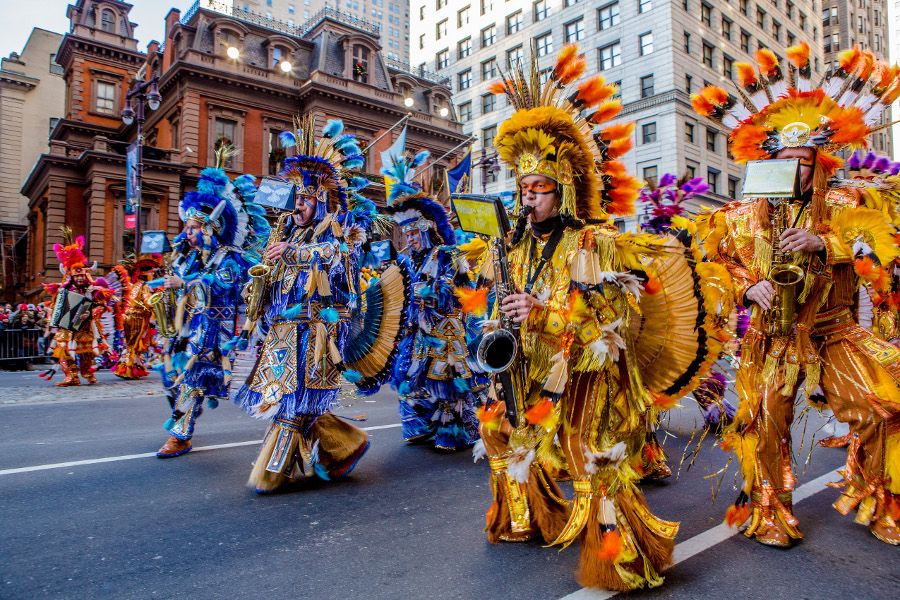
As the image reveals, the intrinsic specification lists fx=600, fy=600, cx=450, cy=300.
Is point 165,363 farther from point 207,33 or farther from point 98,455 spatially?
point 207,33

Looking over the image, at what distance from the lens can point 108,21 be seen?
1473 inches

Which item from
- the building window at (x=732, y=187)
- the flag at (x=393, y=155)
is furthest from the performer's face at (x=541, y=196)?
the building window at (x=732, y=187)

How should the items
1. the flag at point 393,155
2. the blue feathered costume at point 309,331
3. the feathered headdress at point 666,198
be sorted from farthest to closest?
the flag at point 393,155 → the feathered headdress at point 666,198 → the blue feathered costume at point 309,331

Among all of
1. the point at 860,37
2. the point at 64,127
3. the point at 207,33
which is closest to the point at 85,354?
the point at 207,33

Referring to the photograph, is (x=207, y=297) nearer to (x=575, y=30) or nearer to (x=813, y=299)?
(x=813, y=299)

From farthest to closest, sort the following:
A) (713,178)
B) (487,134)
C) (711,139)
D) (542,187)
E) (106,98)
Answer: (487,134) → (713,178) → (106,98) → (711,139) → (542,187)

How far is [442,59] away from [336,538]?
52.9m

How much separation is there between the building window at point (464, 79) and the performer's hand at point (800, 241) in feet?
155

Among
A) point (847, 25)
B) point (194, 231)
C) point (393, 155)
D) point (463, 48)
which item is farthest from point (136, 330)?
point (847, 25)

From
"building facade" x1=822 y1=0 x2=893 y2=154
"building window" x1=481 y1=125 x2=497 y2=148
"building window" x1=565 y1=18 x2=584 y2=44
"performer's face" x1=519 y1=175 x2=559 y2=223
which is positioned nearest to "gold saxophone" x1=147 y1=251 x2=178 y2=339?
"performer's face" x1=519 y1=175 x2=559 y2=223

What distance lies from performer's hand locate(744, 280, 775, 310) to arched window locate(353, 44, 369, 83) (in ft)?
110

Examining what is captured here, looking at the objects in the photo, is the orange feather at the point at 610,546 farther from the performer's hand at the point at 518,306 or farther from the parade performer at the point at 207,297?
the parade performer at the point at 207,297

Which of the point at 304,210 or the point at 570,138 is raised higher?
the point at 570,138

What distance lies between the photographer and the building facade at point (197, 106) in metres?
28.7
